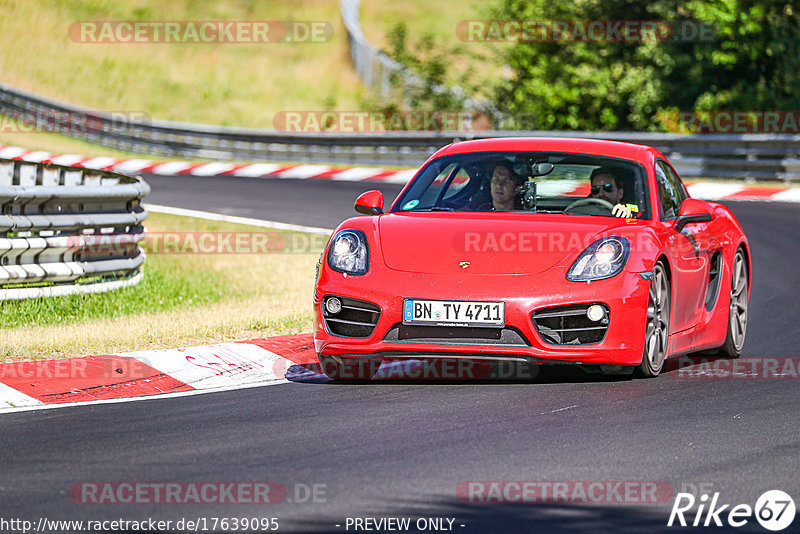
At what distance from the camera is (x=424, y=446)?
6.06 m

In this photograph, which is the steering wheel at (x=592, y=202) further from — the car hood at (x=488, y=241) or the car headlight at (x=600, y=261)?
the car headlight at (x=600, y=261)

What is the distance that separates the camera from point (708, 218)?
8375mm

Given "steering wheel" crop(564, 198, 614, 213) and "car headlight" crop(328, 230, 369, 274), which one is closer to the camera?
"car headlight" crop(328, 230, 369, 274)

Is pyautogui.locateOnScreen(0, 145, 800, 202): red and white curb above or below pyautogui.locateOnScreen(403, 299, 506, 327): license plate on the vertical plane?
below

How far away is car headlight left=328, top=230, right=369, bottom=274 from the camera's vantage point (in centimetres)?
782

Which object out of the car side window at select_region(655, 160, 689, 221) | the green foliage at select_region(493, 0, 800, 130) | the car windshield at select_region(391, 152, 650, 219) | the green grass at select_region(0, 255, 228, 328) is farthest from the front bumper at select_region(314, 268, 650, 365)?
the green foliage at select_region(493, 0, 800, 130)

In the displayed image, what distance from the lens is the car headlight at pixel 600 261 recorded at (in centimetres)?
757

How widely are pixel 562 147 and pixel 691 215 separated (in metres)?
0.97

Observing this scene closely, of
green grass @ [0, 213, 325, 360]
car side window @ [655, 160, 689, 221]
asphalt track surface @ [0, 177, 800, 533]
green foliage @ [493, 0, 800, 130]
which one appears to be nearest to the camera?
asphalt track surface @ [0, 177, 800, 533]

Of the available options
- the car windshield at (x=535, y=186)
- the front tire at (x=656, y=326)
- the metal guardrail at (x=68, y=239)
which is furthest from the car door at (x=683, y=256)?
the metal guardrail at (x=68, y=239)

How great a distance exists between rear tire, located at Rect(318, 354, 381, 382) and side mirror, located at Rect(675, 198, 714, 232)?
2017mm

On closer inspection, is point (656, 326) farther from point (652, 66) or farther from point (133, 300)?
point (652, 66)

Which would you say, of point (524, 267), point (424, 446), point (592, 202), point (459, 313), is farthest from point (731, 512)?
point (592, 202)

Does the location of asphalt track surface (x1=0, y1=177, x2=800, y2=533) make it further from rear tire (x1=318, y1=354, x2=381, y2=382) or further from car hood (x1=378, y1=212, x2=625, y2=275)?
car hood (x1=378, y1=212, x2=625, y2=275)
